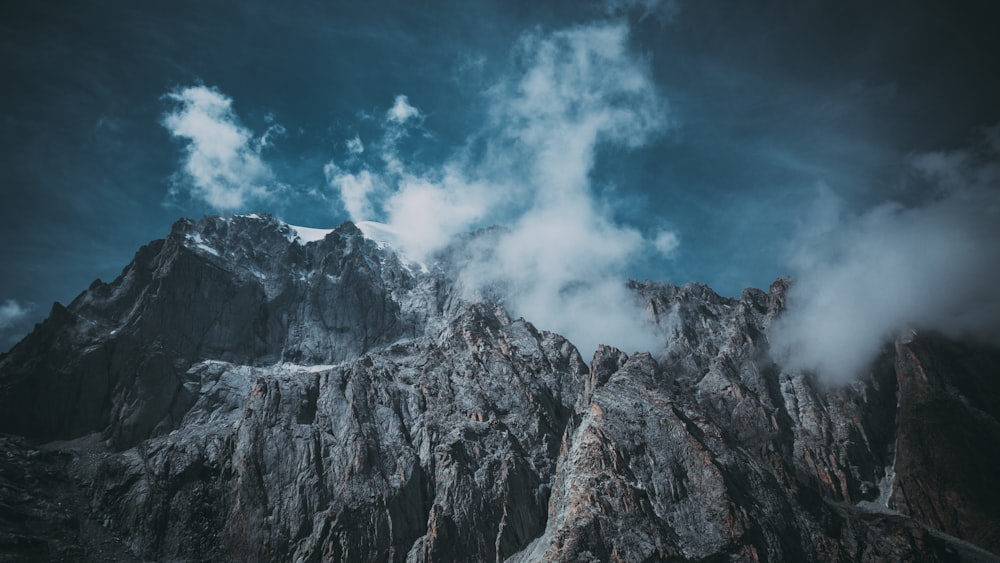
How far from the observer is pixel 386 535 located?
14075 centimetres

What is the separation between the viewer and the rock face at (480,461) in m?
136

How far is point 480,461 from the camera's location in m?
157

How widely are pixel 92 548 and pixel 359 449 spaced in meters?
64.4

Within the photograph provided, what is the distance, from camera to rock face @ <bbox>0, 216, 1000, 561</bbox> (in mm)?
135500

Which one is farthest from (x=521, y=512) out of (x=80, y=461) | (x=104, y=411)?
(x=104, y=411)

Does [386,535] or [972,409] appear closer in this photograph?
[386,535]

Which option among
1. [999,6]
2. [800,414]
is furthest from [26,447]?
[800,414]

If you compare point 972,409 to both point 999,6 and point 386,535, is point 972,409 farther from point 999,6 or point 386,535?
point 386,535

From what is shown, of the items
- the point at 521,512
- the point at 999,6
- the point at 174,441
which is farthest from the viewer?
A: the point at 174,441

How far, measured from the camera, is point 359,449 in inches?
6220

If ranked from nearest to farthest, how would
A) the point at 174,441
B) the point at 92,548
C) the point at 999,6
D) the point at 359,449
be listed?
1. the point at 999,6
2. the point at 92,548
3. the point at 359,449
4. the point at 174,441

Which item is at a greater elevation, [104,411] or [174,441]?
[104,411]

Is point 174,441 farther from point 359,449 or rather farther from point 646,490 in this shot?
point 646,490

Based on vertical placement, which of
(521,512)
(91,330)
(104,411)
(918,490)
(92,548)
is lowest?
(92,548)
